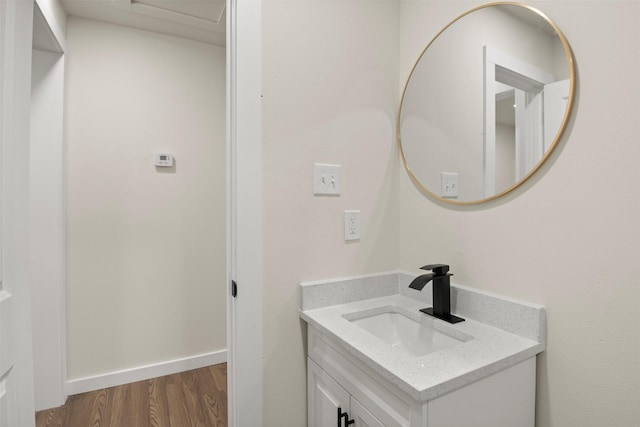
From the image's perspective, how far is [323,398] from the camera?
1.15 meters

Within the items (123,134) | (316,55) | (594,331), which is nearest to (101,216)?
(123,134)

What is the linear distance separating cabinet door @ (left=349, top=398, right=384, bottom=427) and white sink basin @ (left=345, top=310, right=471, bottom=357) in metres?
0.26

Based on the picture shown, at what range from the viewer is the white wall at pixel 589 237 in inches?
31.7

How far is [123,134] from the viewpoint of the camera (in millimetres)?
2230

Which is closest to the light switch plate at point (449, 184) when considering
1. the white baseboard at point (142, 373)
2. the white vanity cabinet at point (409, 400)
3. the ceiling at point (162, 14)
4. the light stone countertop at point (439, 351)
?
the light stone countertop at point (439, 351)

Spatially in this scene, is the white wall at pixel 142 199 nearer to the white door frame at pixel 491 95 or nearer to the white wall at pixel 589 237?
the white door frame at pixel 491 95

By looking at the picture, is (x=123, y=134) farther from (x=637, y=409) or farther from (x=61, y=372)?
(x=637, y=409)

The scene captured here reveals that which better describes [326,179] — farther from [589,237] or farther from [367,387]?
[589,237]

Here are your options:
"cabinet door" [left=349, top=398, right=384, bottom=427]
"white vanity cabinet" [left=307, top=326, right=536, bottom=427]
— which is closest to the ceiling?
"white vanity cabinet" [left=307, top=326, right=536, bottom=427]

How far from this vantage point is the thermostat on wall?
2314 millimetres

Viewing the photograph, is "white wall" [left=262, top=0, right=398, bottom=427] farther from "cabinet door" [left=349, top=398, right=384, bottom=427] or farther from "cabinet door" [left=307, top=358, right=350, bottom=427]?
"cabinet door" [left=349, top=398, right=384, bottom=427]

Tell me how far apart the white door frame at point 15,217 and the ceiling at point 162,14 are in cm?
132

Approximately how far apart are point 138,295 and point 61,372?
1.96 ft

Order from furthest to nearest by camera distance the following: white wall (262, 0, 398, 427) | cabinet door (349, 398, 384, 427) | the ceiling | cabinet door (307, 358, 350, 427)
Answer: the ceiling < white wall (262, 0, 398, 427) < cabinet door (307, 358, 350, 427) < cabinet door (349, 398, 384, 427)
